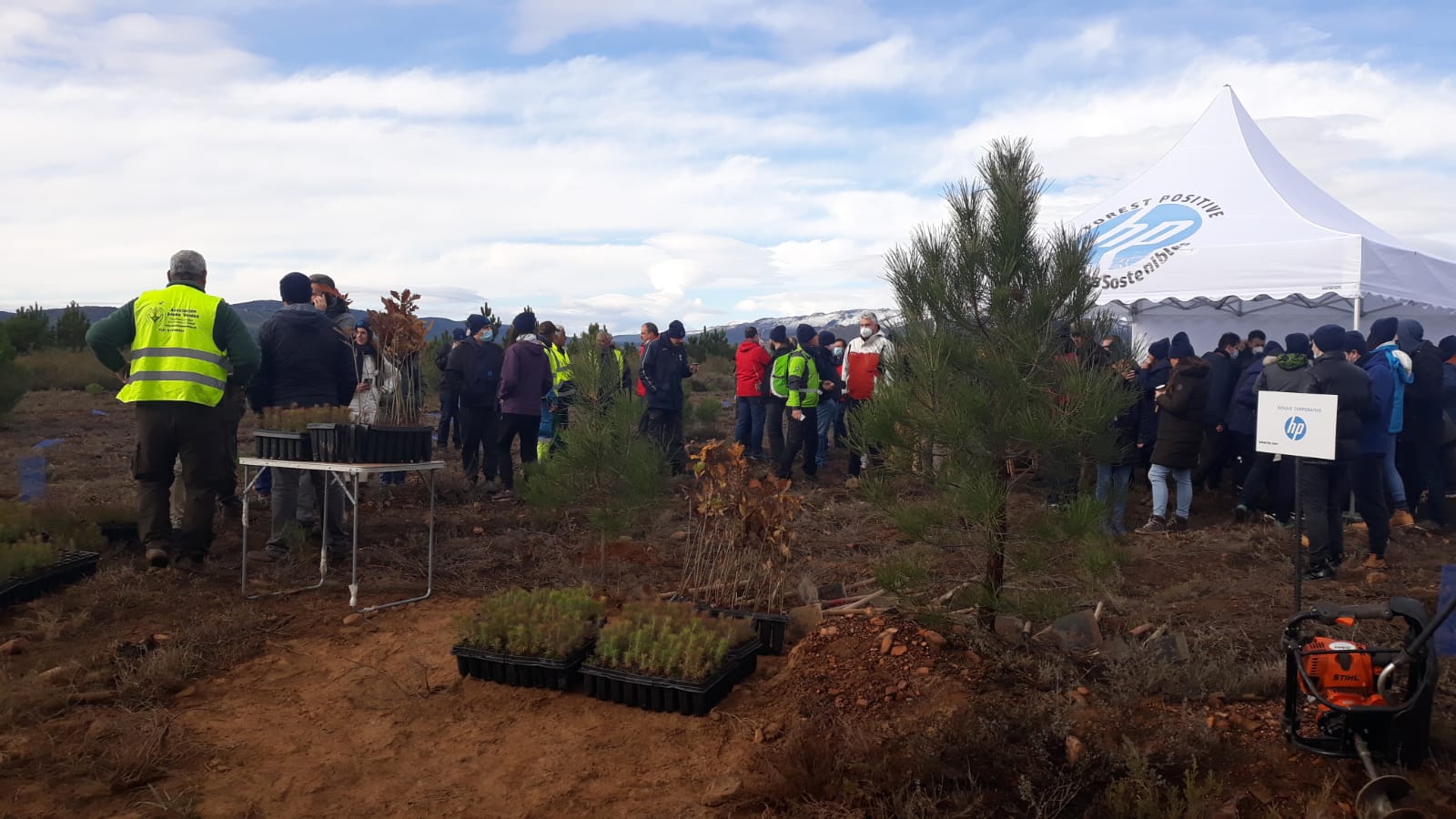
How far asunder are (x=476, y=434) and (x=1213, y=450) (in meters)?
7.61

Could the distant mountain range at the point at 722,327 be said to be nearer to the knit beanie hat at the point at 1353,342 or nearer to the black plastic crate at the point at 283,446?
the black plastic crate at the point at 283,446

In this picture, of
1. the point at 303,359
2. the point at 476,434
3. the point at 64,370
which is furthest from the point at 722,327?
the point at 303,359

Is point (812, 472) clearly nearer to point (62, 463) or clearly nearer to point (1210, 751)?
point (1210, 751)

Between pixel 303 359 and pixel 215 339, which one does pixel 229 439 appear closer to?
pixel 303 359

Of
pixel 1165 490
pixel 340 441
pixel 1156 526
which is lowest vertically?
pixel 1156 526

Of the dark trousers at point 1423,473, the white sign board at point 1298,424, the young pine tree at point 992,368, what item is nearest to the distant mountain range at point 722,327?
the young pine tree at point 992,368

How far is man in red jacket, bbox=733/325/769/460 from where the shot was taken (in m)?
10.6

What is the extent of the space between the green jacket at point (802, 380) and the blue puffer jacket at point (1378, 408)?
4.88 meters

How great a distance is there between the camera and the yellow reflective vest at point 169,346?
559 centimetres

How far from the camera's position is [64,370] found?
19.3 metres

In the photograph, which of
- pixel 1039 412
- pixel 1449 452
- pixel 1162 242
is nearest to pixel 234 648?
pixel 1039 412

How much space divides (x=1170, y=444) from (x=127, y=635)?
7.80 metres

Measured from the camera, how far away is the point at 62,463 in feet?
35.2

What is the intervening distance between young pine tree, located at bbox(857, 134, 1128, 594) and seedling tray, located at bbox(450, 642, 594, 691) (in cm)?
183
